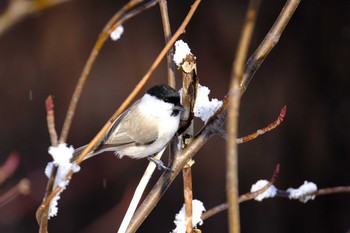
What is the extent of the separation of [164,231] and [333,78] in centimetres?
160

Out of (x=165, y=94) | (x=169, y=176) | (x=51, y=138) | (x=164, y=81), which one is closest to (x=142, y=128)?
(x=165, y=94)

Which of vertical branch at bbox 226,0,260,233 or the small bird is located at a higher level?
the small bird

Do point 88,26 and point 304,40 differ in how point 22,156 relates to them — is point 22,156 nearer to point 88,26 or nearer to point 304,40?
point 88,26

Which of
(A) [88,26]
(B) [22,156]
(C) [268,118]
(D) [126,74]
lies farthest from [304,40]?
(B) [22,156]

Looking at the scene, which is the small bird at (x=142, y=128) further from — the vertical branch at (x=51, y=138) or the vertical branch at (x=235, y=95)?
the vertical branch at (x=235, y=95)

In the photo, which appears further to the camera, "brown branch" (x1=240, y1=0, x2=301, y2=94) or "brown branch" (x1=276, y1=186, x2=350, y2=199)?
"brown branch" (x1=240, y1=0, x2=301, y2=94)

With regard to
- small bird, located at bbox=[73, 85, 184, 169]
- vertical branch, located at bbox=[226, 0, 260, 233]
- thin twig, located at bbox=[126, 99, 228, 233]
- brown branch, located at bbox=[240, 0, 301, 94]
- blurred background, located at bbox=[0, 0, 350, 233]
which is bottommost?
vertical branch, located at bbox=[226, 0, 260, 233]

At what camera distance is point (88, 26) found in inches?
151

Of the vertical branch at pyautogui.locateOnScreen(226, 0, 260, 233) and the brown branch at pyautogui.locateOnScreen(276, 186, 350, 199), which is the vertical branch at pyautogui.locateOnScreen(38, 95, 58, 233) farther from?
the brown branch at pyautogui.locateOnScreen(276, 186, 350, 199)

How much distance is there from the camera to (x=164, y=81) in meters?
3.83

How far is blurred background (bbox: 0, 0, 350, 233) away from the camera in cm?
381

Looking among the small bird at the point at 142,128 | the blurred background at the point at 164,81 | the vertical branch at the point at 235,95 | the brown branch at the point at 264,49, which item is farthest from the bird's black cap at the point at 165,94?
the blurred background at the point at 164,81

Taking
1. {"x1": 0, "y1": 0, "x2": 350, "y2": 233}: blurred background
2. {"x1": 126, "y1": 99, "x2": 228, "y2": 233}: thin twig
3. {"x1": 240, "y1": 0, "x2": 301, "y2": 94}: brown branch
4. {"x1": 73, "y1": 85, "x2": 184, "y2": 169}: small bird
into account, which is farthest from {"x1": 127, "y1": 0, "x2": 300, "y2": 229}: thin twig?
{"x1": 0, "y1": 0, "x2": 350, "y2": 233}: blurred background

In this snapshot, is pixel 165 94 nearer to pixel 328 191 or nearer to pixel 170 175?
pixel 170 175
